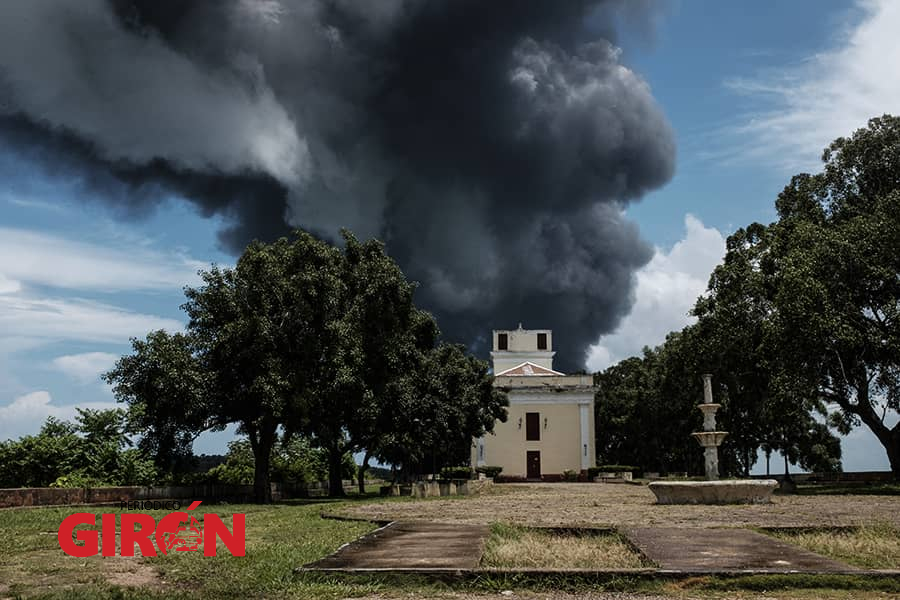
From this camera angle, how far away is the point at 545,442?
58562 mm

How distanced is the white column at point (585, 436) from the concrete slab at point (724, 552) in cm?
4786

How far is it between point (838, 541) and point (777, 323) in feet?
63.9

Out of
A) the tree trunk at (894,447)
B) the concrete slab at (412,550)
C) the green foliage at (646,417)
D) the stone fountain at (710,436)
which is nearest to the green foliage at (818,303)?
the tree trunk at (894,447)

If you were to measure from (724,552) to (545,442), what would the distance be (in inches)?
2024

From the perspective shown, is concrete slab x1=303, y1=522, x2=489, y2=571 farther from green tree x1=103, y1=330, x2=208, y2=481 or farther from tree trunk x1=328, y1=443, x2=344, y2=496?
tree trunk x1=328, y1=443, x2=344, y2=496

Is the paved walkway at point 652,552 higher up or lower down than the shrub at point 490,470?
higher up

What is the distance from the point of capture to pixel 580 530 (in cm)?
1049

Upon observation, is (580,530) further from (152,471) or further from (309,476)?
(309,476)

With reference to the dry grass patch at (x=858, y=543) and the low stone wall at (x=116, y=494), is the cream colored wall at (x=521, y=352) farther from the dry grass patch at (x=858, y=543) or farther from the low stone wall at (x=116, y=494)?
the dry grass patch at (x=858, y=543)

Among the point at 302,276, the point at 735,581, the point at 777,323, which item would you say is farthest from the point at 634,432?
the point at 735,581

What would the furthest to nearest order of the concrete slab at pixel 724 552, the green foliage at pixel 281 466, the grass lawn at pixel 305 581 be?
the green foliage at pixel 281 466 < the concrete slab at pixel 724 552 < the grass lawn at pixel 305 581

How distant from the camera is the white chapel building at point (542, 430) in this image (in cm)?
5800

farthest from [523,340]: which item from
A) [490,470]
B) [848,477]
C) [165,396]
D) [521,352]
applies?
[165,396]

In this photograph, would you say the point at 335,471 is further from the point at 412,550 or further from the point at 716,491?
the point at 412,550
